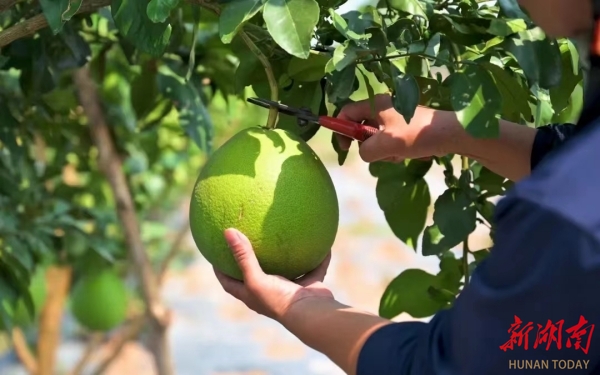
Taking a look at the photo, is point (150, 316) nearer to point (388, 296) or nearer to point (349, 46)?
point (388, 296)

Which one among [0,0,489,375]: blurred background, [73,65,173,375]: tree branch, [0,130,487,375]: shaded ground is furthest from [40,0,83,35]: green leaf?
[0,130,487,375]: shaded ground

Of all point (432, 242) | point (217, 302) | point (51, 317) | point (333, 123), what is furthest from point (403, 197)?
→ point (217, 302)

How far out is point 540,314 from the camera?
42 cm

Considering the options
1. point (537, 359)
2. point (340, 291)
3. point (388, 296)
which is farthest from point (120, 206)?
point (340, 291)

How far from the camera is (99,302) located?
186 centimetres

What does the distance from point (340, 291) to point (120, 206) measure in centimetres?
210

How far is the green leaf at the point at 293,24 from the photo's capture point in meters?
0.57

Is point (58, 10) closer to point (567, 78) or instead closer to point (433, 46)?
point (433, 46)

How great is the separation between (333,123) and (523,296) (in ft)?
0.98

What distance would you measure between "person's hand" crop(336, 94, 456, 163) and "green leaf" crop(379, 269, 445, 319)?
0.18 metres

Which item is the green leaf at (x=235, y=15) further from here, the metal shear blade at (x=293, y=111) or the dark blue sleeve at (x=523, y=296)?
the dark blue sleeve at (x=523, y=296)

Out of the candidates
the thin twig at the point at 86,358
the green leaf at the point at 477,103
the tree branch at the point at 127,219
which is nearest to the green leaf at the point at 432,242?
the green leaf at the point at 477,103

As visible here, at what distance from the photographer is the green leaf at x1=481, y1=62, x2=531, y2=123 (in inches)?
25.2

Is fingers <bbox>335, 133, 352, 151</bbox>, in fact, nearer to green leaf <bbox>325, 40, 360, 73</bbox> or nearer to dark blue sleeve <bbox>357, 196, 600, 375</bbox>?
A: green leaf <bbox>325, 40, 360, 73</bbox>
